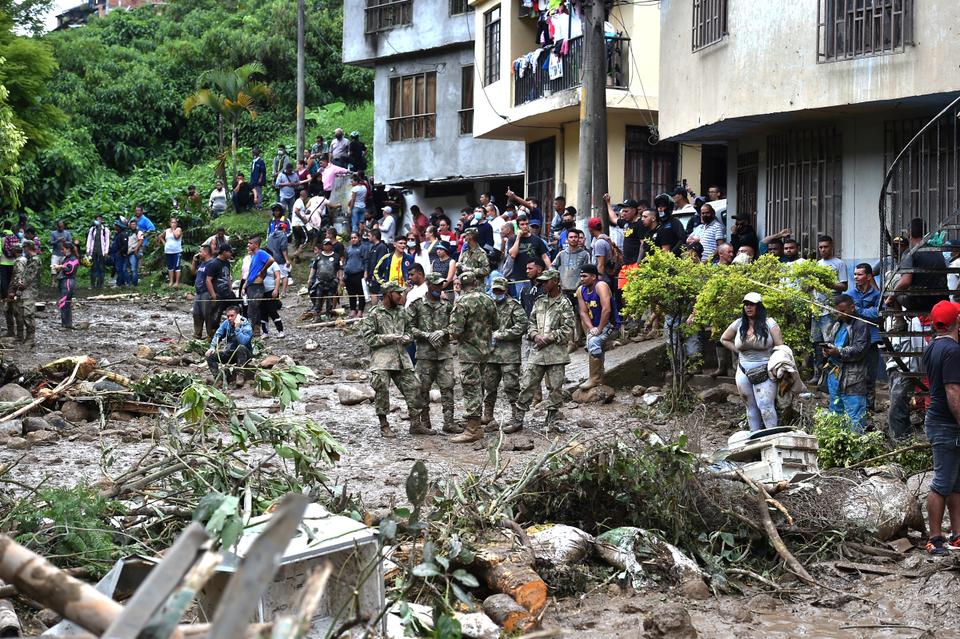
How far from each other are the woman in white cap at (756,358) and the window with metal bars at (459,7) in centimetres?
1781

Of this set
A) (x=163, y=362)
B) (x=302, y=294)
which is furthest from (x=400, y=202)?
(x=163, y=362)

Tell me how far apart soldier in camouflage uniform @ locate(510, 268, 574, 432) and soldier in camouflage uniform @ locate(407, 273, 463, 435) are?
0.84m

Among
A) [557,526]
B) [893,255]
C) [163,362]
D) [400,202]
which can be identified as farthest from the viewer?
[400,202]

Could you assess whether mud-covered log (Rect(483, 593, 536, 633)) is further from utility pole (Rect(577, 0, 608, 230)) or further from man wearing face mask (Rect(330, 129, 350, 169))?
man wearing face mask (Rect(330, 129, 350, 169))

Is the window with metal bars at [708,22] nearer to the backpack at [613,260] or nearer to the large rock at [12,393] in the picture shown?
the backpack at [613,260]

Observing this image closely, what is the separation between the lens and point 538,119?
2309 cm

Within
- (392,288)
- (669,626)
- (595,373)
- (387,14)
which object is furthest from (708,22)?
(387,14)

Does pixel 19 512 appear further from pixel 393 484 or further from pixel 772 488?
pixel 772 488

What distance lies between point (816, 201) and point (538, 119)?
331 inches

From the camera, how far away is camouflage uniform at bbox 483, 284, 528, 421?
12656mm

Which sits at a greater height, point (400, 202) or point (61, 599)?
point (400, 202)

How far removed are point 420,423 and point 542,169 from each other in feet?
42.5

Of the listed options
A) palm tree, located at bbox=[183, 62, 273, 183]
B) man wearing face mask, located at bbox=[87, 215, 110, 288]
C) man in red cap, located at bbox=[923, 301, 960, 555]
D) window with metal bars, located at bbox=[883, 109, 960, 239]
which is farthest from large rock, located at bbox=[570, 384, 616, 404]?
palm tree, located at bbox=[183, 62, 273, 183]

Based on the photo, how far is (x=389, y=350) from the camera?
1247 centimetres
